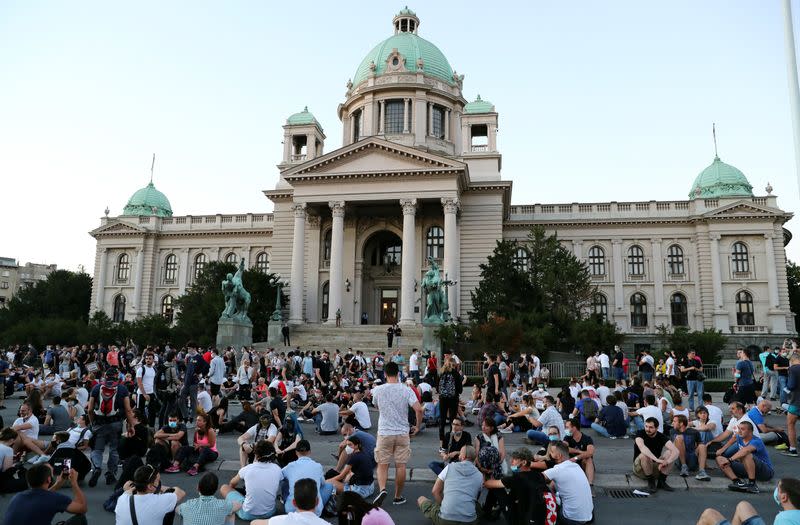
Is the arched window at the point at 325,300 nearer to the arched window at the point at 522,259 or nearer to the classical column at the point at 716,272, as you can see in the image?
the arched window at the point at 522,259

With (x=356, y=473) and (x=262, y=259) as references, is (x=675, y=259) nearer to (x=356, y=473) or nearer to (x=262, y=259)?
(x=262, y=259)

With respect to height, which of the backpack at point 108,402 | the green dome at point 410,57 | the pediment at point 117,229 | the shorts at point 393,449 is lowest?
the shorts at point 393,449

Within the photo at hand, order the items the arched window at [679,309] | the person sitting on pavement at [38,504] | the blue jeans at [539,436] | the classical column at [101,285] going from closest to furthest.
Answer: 1. the person sitting on pavement at [38,504]
2. the blue jeans at [539,436]
3. the arched window at [679,309]
4. the classical column at [101,285]

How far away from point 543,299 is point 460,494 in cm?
3016

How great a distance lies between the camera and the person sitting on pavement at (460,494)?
24.1ft

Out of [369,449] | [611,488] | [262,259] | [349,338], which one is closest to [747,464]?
[611,488]

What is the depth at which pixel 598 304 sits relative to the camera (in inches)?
1954

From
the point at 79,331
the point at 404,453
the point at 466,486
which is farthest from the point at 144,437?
the point at 79,331

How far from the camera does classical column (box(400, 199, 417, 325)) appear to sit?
131 feet

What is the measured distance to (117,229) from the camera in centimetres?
5797

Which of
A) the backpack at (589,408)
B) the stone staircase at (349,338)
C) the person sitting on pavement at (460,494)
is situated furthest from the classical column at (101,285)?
the person sitting on pavement at (460,494)

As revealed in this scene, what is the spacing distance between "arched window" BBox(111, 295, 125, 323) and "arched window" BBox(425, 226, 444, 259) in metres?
31.6

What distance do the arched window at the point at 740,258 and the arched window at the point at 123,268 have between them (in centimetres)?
5414

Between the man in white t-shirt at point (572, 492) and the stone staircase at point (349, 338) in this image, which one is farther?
the stone staircase at point (349, 338)
